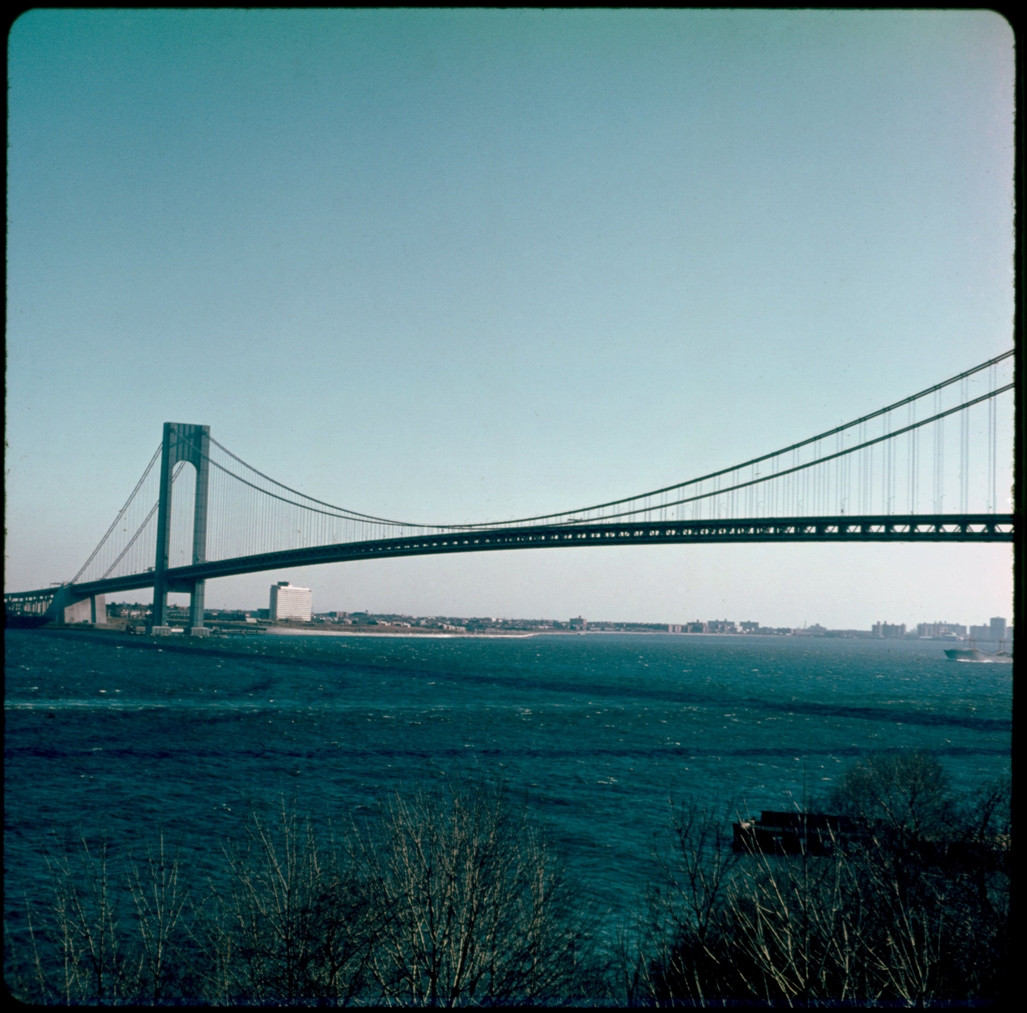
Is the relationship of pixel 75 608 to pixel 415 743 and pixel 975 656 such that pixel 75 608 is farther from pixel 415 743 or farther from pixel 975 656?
pixel 975 656

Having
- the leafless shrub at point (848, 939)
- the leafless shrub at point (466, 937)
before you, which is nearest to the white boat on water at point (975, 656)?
the leafless shrub at point (848, 939)

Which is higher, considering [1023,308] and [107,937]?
[1023,308]

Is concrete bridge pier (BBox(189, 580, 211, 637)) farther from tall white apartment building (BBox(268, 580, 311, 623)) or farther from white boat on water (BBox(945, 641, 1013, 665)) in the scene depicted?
white boat on water (BBox(945, 641, 1013, 665))

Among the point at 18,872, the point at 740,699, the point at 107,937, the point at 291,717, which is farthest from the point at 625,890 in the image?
the point at 740,699

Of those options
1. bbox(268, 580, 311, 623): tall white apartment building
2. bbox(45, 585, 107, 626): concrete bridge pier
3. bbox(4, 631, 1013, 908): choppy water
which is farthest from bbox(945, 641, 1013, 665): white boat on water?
bbox(45, 585, 107, 626): concrete bridge pier

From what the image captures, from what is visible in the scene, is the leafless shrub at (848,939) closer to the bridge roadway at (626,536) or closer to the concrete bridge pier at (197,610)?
the bridge roadway at (626,536)

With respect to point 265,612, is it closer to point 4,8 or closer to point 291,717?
point 291,717

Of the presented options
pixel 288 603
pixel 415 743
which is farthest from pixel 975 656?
pixel 415 743
